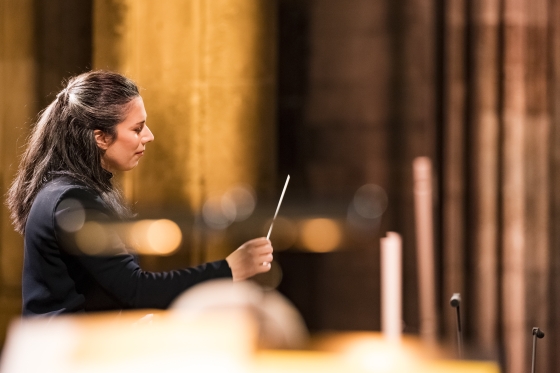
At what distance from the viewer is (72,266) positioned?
272cm

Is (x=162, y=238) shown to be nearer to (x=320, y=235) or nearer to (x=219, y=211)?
(x=219, y=211)

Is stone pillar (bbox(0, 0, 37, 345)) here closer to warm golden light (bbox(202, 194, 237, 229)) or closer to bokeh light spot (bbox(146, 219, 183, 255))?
bokeh light spot (bbox(146, 219, 183, 255))

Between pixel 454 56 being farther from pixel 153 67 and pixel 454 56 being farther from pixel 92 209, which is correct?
pixel 92 209

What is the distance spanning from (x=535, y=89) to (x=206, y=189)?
2.56m

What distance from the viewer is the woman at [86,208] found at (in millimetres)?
2678

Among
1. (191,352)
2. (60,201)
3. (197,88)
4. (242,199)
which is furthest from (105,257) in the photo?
(197,88)

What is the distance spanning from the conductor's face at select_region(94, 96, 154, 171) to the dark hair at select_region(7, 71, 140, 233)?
22 mm

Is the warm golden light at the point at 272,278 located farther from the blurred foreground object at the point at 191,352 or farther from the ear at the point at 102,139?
the blurred foreground object at the point at 191,352

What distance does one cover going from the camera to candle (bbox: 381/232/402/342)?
5195 millimetres

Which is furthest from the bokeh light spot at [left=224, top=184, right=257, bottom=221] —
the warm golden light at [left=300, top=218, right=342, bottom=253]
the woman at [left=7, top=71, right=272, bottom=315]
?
the woman at [left=7, top=71, right=272, bottom=315]

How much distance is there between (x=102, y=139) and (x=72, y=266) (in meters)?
0.56

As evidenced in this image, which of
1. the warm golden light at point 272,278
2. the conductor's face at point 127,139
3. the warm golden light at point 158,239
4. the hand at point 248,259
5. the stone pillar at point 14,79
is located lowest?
the warm golden light at point 272,278

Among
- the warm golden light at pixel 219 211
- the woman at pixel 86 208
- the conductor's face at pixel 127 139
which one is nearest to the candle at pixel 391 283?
the warm golden light at pixel 219 211

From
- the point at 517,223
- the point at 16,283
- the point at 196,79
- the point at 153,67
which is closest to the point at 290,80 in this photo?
the point at 196,79
